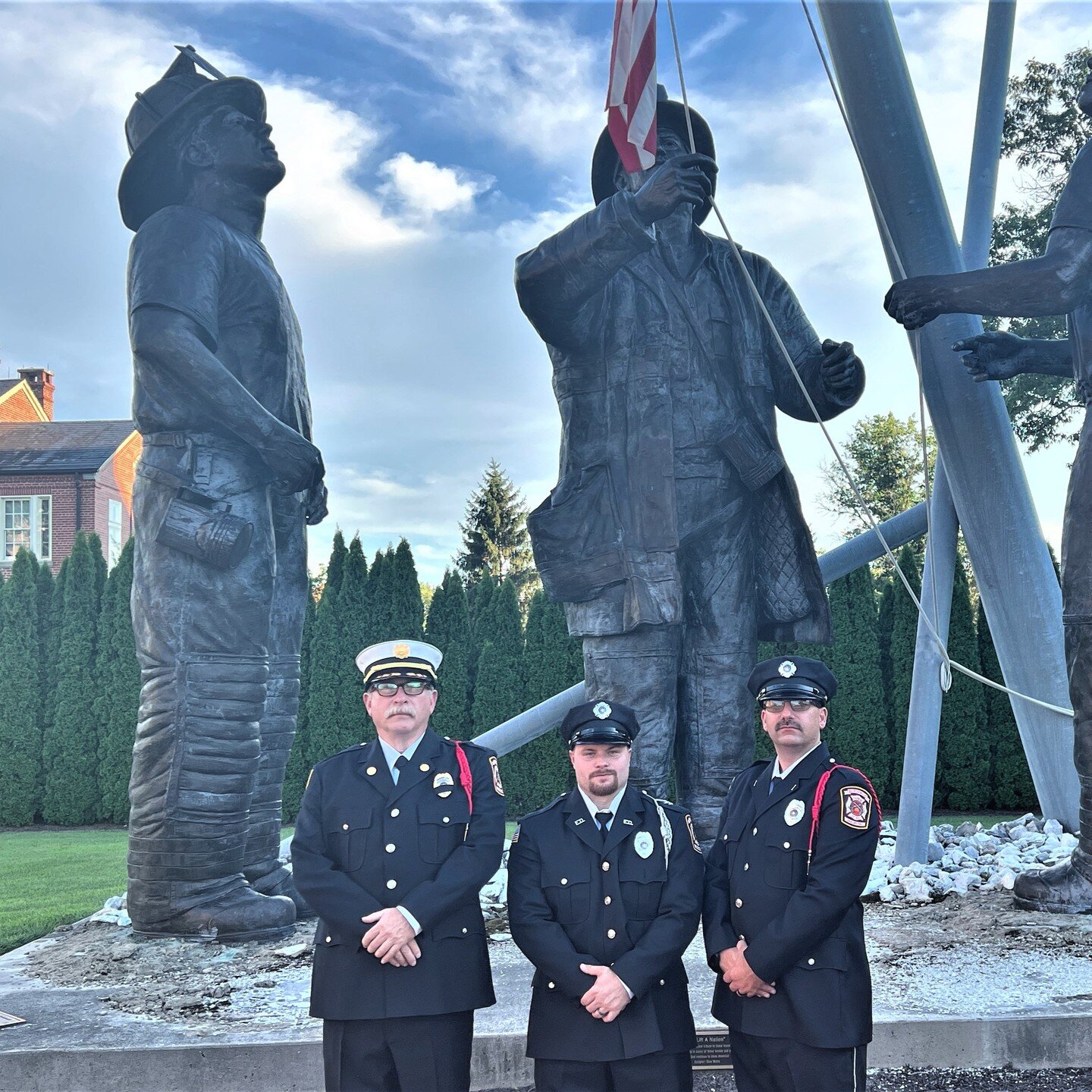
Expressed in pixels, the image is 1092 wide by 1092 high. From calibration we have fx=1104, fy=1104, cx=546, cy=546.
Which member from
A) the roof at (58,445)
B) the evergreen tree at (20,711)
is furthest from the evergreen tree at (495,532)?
the evergreen tree at (20,711)

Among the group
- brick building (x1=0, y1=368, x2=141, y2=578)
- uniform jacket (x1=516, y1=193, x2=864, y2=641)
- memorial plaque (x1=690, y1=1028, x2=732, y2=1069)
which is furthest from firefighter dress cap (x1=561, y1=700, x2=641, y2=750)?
brick building (x1=0, y1=368, x2=141, y2=578)

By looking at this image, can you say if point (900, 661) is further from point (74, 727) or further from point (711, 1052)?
point (74, 727)

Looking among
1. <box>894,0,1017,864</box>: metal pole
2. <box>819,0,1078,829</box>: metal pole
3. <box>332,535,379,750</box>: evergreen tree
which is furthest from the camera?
<box>332,535,379,750</box>: evergreen tree

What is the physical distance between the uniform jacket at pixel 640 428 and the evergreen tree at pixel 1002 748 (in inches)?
299

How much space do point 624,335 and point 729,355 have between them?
0.44m

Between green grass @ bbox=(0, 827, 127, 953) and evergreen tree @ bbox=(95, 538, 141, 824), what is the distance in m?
0.42

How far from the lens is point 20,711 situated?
12.5m

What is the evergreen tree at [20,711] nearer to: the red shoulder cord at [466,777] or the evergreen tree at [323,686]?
the evergreen tree at [323,686]

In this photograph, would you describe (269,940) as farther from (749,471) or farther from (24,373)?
(24,373)

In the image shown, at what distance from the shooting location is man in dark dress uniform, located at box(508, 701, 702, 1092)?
2.48m

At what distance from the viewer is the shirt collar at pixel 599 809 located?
8.82 ft

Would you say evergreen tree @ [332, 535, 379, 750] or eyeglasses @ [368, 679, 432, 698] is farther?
evergreen tree @ [332, 535, 379, 750]

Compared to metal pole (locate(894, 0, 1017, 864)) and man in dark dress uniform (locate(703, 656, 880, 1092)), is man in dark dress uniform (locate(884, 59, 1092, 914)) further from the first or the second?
man in dark dress uniform (locate(703, 656, 880, 1092))

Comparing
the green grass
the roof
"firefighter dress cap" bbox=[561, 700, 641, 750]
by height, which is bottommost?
the green grass
